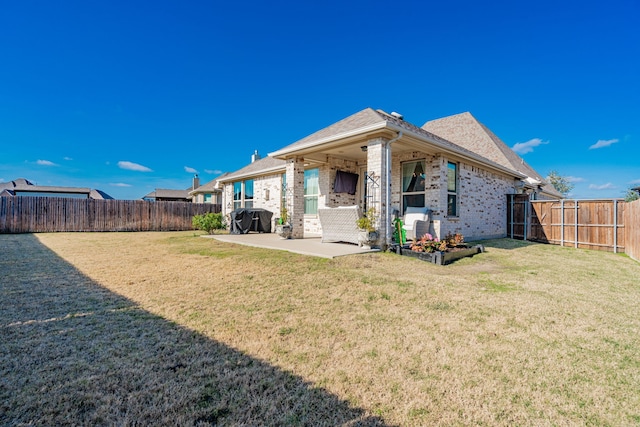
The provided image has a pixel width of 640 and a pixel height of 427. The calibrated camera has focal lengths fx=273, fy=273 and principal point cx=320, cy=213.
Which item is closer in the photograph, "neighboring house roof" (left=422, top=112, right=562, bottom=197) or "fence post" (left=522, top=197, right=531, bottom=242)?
"fence post" (left=522, top=197, right=531, bottom=242)

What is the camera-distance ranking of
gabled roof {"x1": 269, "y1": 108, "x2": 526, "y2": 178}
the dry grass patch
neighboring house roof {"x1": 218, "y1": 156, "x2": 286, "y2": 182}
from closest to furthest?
the dry grass patch → gabled roof {"x1": 269, "y1": 108, "x2": 526, "y2": 178} → neighboring house roof {"x1": 218, "y1": 156, "x2": 286, "y2": 182}

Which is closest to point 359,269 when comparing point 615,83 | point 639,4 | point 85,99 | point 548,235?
point 548,235

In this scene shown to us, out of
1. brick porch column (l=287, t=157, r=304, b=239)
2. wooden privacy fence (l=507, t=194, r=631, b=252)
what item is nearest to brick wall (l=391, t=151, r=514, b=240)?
wooden privacy fence (l=507, t=194, r=631, b=252)

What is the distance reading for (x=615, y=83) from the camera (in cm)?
1362

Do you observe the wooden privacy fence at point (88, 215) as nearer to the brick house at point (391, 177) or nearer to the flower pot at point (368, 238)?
the brick house at point (391, 177)

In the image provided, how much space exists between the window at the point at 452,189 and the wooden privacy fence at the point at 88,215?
49.8 ft

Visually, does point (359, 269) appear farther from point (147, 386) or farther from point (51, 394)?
point (51, 394)

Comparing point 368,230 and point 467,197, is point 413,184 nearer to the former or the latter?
point 467,197

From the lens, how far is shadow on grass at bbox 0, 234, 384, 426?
4.72 ft

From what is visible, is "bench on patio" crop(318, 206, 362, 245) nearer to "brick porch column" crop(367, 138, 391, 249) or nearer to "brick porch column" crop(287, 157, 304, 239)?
"brick porch column" crop(367, 138, 391, 249)

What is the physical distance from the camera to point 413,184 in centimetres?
942

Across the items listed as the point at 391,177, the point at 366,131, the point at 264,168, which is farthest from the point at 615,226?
the point at 264,168

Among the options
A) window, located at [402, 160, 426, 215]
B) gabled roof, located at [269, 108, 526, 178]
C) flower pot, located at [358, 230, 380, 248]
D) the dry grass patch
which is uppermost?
gabled roof, located at [269, 108, 526, 178]

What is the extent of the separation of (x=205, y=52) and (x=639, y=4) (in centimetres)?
1585
